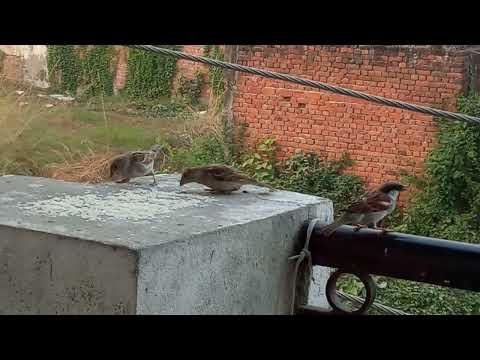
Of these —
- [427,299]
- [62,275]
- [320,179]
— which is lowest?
[427,299]

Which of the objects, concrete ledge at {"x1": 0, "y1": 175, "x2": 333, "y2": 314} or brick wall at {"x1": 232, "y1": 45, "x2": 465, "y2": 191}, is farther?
brick wall at {"x1": 232, "y1": 45, "x2": 465, "y2": 191}

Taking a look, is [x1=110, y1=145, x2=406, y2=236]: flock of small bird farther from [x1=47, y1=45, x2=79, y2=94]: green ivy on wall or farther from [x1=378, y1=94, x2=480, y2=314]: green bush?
[x1=47, y1=45, x2=79, y2=94]: green ivy on wall

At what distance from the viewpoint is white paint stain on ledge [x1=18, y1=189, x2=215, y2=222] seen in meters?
1.60

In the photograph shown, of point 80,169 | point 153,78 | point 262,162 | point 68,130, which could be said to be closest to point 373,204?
point 80,169

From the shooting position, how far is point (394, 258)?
4.79ft

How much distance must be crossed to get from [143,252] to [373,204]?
42.3 inches

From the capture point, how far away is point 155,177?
2.60 meters

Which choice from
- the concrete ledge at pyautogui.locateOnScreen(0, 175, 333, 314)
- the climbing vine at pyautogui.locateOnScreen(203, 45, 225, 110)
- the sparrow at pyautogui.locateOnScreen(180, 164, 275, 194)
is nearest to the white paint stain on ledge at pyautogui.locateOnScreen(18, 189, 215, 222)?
the concrete ledge at pyautogui.locateOnScreen(0, 175, 333, 314)

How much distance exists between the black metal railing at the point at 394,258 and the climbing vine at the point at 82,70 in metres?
10.4

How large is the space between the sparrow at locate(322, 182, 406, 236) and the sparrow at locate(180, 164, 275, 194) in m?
0.28

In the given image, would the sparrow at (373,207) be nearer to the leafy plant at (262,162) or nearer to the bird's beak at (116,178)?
→ the bird's beak at (116,178)

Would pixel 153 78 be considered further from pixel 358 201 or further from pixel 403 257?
pixel 403 257

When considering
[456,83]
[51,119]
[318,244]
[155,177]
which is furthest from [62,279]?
[51,119]
